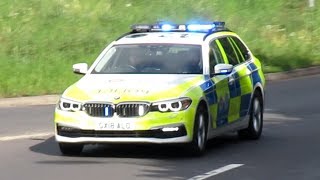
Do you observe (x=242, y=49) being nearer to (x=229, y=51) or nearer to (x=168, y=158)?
(x=229, y=51)

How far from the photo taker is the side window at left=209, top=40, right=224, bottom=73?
13.6 meters

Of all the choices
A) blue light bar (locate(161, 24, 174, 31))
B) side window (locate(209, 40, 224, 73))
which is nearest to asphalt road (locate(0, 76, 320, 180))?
side window (locate(209, 40, 224, 73))

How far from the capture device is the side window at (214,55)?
536 inches

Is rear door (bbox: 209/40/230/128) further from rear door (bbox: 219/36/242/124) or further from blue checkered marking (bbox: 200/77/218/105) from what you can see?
rear door (bbox: 219/36/242/124)

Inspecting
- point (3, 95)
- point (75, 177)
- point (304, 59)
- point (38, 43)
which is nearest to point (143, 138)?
point (75, 177)

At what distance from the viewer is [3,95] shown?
21500 millimetres

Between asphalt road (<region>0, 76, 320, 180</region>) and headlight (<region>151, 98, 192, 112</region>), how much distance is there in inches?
25.9

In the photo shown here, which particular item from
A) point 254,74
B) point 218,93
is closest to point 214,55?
point 218,93

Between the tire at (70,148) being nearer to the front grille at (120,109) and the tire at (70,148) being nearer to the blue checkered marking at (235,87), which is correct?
the front grille at (120,109)

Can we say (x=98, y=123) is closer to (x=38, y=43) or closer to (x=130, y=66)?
(x=130, y=66)

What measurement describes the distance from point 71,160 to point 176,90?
1553mm

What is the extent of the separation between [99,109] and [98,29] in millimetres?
15102

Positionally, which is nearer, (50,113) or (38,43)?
(50,113)

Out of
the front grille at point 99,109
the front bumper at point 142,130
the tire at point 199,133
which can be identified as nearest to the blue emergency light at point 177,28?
the tire at point 199,133
